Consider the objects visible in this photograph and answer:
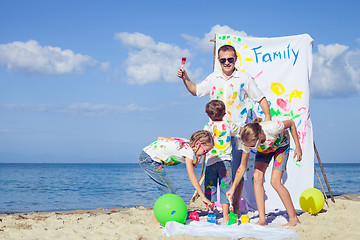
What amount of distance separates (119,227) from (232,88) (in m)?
2.26

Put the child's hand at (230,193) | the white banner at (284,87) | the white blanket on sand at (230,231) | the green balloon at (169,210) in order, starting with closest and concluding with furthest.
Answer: the white blanket on sand at (230,231) → the green balloon at (169,210) → the child's hand at (230,193) → the white banner at (284,87)

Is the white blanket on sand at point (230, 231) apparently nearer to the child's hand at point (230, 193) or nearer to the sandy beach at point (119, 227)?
the sandy beach at point (119, 227)

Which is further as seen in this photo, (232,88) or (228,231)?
(232,88)

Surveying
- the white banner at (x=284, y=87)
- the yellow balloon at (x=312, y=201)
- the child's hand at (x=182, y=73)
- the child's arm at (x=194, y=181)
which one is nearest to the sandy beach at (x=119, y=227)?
the yellow balloon at (x=312, y=201)

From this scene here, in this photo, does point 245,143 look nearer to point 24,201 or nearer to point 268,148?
point 268,148

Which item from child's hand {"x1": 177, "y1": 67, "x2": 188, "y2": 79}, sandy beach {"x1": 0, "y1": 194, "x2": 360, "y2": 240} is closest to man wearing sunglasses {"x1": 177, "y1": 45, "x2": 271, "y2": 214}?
child's hand {"x1": 177, "y1": 67, "x2": 188, "y2": 79}

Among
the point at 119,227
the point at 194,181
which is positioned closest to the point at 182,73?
the point at 194,181

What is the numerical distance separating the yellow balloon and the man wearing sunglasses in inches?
36.3

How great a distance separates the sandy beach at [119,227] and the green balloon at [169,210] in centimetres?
17

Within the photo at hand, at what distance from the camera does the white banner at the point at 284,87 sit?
5.79 meters

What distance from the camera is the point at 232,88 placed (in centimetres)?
504

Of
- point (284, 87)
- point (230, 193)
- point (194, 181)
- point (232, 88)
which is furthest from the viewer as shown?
point (284, 87)

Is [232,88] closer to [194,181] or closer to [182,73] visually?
[182,73]

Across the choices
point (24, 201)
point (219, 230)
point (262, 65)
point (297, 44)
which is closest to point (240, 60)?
point (262, 65)
